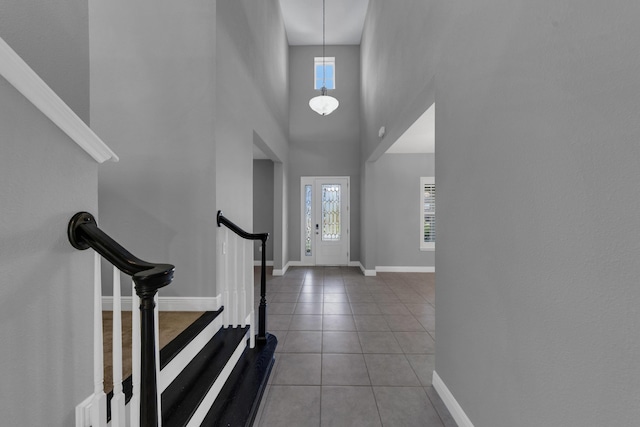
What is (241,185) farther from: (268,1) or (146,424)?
(268,1)

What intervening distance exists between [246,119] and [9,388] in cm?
294

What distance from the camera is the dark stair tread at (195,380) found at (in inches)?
58.6

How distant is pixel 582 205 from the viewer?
967mm

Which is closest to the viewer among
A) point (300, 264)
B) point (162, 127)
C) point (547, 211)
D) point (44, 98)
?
point (44, 98)

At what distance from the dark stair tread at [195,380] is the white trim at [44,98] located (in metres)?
1.30

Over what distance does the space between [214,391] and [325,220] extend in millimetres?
5359

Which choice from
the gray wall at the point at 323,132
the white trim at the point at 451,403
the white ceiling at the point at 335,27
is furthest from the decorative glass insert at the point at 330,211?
the white trim at the point at 451,403

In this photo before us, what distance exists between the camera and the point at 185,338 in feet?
6.32

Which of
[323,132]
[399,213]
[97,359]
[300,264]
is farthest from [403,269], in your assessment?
[97,359]

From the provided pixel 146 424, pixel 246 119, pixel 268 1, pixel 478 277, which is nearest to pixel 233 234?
pixel 246 119

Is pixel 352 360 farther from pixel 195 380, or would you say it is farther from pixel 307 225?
pixel 307 225

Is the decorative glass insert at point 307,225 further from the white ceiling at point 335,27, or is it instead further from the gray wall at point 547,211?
the gray wall at point 547,211

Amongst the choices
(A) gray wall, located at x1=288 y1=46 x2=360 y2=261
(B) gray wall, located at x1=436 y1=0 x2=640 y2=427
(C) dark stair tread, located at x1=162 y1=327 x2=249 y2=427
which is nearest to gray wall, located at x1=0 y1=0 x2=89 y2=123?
(C) dark stair tread, located at x1=162 y1=327 x2=249 y2=427

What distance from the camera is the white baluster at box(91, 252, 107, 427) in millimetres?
1055
